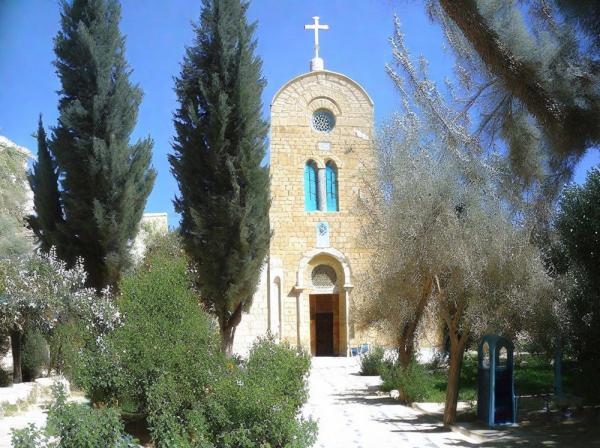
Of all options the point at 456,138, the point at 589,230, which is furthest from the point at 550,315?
the point at 456,138

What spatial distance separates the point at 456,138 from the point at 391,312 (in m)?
5.82

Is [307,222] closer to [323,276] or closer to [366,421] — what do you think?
[323,276]

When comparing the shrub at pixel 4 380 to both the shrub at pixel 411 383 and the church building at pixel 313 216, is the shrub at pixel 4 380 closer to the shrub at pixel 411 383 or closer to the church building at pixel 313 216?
the shrub at pixel 411 383

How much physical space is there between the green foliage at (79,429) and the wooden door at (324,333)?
2120 centimetres

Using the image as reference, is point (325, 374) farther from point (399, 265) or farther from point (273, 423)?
point (273, 423)

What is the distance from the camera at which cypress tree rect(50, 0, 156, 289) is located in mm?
15820

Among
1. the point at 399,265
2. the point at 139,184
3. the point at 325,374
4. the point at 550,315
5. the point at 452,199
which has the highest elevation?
the point at 139,184

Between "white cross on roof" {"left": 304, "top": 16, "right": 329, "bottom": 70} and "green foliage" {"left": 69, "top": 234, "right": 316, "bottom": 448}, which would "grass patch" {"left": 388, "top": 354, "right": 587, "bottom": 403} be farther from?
"white cross on roof" {"left": 304, "top": 16, "right": 329, "bottom": 70}

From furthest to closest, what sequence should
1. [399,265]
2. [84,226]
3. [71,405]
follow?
[84,226] < [399,265] < [71,405]

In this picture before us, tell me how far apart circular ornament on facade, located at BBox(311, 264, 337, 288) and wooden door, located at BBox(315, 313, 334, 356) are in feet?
4.35

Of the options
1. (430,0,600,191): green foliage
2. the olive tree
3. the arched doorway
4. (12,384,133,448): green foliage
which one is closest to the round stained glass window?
the arched doorway

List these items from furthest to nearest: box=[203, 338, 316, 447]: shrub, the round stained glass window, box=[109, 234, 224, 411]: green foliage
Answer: the round stained glass window → box=[109, 234, 224, 411]: green foliage → box=[203, 338, 316, 447]: shrub

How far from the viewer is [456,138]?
7844 millimetres

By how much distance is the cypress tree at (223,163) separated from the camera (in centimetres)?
1507
